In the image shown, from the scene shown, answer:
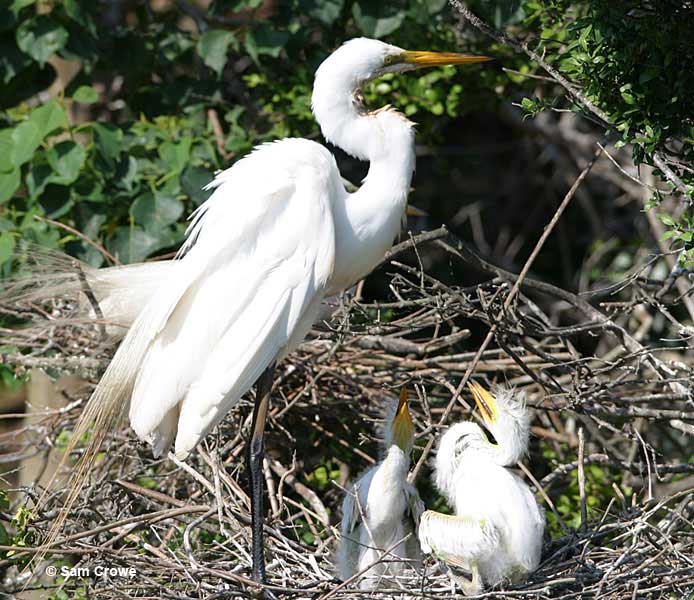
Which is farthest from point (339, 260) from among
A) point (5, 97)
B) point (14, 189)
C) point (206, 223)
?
point (5, 97)

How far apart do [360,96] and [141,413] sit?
3.29ft

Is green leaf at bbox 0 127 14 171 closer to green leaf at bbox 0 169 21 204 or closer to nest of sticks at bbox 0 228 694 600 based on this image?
green leaf at bbox 0 169 21 204

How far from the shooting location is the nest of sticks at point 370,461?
8.40 feet

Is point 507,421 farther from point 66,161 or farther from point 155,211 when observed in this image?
point 66,161

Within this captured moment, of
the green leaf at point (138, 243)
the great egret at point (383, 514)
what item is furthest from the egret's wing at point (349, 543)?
the green leaf at point (138, 243)

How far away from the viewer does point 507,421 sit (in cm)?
264

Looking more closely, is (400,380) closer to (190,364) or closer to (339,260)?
(339,260)

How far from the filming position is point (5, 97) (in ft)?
13.7

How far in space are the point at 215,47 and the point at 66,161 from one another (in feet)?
2.38

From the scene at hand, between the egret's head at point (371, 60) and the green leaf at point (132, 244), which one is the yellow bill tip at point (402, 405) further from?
the green leaf at point (132, 244)

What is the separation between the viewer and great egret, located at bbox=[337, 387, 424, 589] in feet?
8.63

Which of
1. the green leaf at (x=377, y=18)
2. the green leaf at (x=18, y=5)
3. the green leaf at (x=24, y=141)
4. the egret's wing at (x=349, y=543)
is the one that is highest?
the green leaf at (x=18, y=5)

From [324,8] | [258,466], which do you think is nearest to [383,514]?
[258,466]

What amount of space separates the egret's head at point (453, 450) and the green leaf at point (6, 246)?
5.10ft
